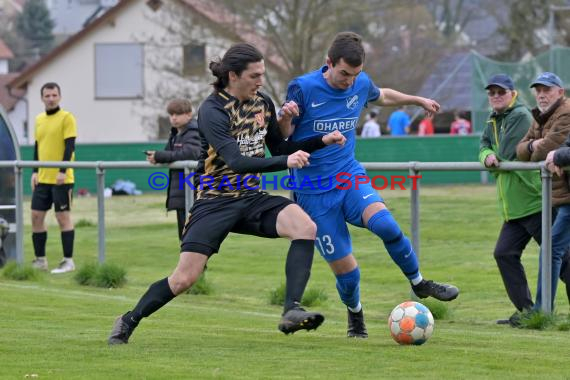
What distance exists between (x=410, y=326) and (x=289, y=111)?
1.61m

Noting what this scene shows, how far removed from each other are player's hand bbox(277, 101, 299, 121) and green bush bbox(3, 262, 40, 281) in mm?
6378

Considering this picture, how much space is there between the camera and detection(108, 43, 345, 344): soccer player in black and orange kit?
782cm

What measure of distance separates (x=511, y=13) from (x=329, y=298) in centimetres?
4185

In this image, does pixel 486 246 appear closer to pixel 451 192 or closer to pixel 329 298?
pixel 329 298

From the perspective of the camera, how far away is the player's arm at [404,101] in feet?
29.6

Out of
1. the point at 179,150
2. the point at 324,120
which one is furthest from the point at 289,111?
the point at 179,150

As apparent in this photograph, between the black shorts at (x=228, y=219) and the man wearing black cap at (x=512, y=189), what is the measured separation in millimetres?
2772

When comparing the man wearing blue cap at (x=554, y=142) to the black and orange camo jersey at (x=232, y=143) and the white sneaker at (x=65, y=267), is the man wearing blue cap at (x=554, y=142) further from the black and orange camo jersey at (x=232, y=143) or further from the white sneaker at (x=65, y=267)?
the white sneaker at (x=65, y=267)

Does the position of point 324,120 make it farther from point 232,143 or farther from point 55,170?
point 55,170

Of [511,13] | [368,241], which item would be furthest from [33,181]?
[511,13]

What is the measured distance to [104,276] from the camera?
13289 millimetres

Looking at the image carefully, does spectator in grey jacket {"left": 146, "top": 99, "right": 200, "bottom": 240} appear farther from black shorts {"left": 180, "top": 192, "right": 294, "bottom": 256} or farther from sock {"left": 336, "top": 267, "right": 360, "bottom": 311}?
black shorts {"left": 180, "top": 192, "right": 294, "bottom": 256}

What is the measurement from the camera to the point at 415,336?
26.8 feet

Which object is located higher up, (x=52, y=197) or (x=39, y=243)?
(x=52, y=197)
